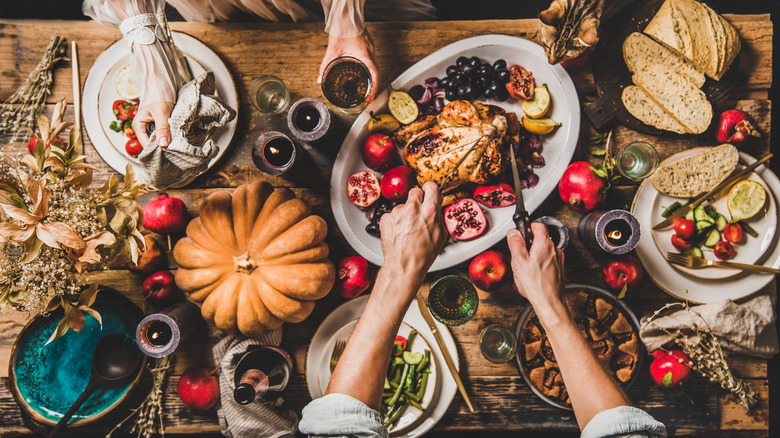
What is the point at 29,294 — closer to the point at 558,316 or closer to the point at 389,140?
the point at 389,140

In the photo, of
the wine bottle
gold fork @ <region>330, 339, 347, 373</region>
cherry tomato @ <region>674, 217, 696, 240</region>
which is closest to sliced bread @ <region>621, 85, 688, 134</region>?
cherry tomato @ <region>674, 217, 696, 240</region>

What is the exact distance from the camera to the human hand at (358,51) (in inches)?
68.5

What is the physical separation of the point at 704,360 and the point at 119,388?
247 centimetres

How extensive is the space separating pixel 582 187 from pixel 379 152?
0.84 meters

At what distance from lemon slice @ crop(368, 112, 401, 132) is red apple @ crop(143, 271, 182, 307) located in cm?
108

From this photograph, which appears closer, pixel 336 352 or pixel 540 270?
pixel 540 270

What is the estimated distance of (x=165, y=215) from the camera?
5.79 feet

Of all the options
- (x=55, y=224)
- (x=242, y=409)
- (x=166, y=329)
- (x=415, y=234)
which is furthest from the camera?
(x=242, y=409)

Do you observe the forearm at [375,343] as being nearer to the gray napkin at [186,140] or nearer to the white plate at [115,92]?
the gray napkin at [186,140]

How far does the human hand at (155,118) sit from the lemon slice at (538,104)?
1.42 m

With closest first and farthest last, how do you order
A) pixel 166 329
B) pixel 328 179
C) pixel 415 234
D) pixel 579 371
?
pixel 579 371, pixel 415 234, pixel 166 329, pixel 328 179

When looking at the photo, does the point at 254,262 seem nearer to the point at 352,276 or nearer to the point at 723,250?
the point at 352,276

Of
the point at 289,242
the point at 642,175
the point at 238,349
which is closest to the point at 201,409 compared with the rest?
the point at 238,349

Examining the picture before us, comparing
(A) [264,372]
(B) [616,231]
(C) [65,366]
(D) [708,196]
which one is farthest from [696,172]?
(C) [65,366]
